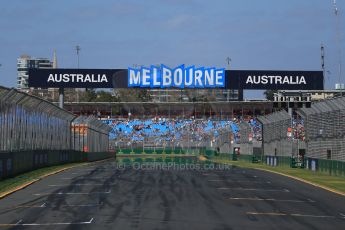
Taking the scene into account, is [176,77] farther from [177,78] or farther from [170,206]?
[170,206]

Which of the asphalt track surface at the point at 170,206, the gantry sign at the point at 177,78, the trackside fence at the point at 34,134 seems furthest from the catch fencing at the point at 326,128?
the trackside fence at the point at 34,134

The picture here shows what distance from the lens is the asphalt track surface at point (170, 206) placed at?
14.8 meters

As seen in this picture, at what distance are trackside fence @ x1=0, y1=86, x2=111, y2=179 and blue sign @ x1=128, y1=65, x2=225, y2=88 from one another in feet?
20.9

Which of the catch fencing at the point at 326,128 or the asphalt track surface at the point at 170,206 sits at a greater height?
the catch fencing at the point at 326,128

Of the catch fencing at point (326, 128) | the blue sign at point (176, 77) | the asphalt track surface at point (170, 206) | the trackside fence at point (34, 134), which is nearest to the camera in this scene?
the asphalt track surface at point (170, 206)

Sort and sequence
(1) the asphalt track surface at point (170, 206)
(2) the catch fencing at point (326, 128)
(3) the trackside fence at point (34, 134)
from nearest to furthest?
(1) the asphalt track surface at point (170, 206)
(3) the trackside fence at point (34, 134)
(2) the catch fencing at point (326, 128)

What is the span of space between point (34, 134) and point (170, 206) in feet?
67.0

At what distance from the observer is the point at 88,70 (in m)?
58.1

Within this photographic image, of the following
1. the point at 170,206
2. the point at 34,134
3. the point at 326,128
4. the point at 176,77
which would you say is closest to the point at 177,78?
the point at 176,77

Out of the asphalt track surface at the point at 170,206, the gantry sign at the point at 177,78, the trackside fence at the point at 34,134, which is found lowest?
the asphalt track surface at the point at 170,206

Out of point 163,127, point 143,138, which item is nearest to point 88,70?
point 143,138

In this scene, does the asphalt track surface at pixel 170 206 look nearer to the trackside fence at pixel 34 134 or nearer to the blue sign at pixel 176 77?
the trackside fence at pixel 34 134

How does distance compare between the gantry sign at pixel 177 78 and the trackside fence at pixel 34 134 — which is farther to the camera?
the gantry sign at pixel 177 78

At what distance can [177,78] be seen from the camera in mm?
57031
